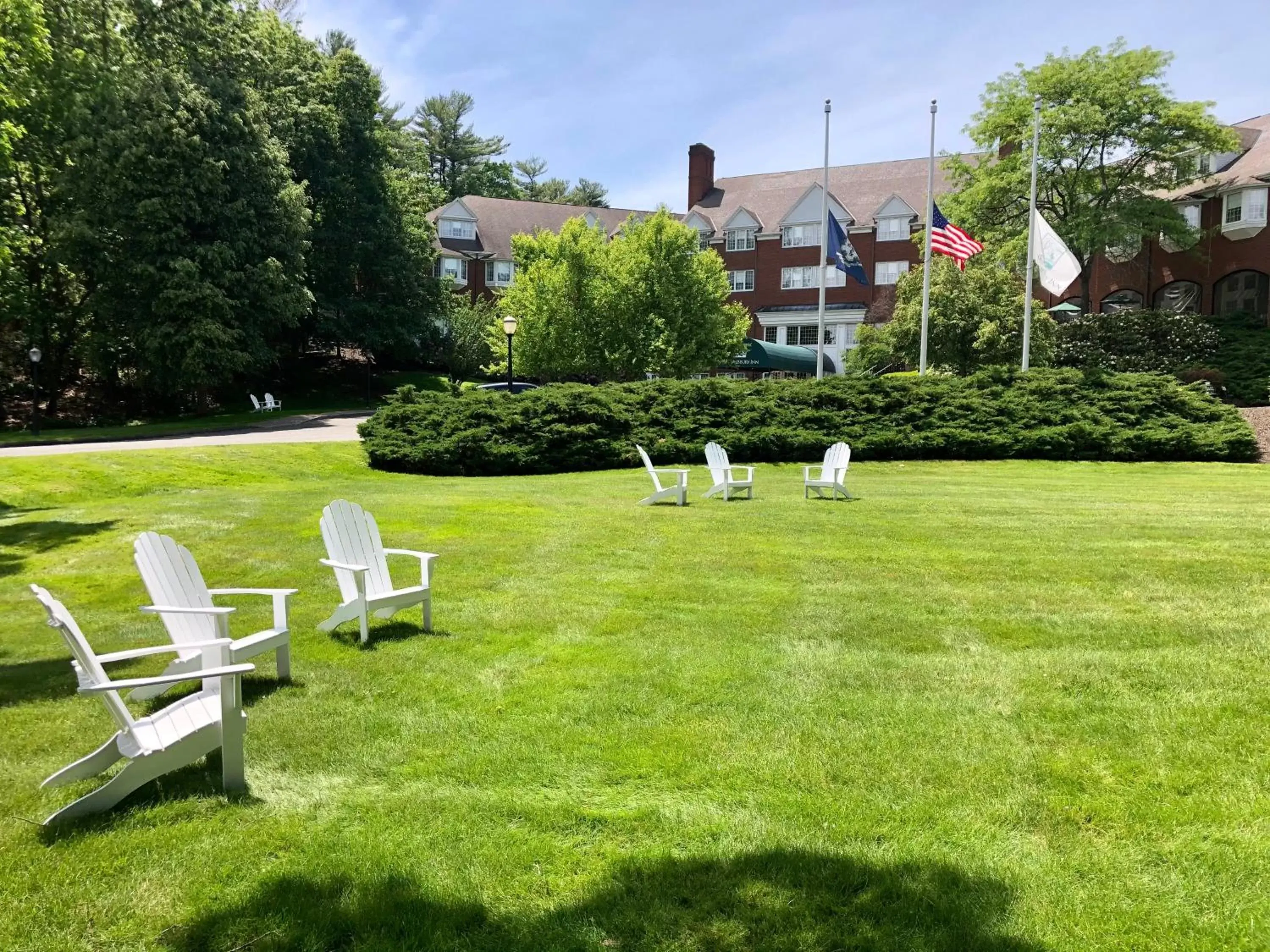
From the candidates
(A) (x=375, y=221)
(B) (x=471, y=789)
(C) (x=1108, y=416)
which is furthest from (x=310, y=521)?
(A) (x=375, y=221)

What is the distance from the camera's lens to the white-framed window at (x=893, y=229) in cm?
4744

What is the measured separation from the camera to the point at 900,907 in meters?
2.90

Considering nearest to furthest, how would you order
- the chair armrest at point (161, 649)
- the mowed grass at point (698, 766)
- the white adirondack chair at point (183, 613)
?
the mowed grass at point (698, 766) → the chair armrest at point (161, 649) → the white adirondack chair at point (183, 613)

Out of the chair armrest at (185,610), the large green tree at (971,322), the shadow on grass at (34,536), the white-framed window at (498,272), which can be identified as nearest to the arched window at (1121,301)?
the large green tree at (971,322)

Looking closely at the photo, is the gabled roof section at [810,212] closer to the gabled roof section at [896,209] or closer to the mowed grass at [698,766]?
the gabled roof section at [896,209]

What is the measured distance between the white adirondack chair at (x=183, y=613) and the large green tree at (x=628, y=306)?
87.6 ft

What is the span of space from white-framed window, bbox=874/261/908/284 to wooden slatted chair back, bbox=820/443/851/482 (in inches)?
1448

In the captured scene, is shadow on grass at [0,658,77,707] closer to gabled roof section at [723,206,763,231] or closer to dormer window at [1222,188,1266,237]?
dormer window at [1222,188,1266,237]

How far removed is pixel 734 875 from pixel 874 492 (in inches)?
475

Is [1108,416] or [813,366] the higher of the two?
[813,366]

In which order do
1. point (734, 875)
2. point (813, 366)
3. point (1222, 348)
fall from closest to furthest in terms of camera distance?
point (734, 875) < point (1222, 348) < point (813, 366)

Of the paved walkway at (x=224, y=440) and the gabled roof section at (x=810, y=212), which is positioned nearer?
the paved walkway at (x=224, y=440)

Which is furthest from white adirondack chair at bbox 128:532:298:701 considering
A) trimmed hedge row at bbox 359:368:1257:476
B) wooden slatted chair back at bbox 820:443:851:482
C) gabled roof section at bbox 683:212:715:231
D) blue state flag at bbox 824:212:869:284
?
gabled roof section at bbox 683:212:715:231

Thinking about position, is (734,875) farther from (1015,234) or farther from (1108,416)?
(1015,234)
